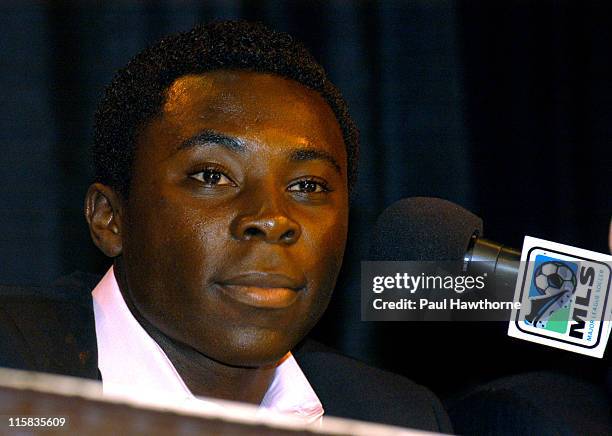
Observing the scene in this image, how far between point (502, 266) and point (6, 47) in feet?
2.90

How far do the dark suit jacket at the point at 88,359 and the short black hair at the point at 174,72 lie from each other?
154 millimetres

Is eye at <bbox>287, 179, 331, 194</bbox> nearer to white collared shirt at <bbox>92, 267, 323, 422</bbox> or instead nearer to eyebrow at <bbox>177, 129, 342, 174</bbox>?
eyebrow at <bbox>177, 129, 342, 174</bbox>

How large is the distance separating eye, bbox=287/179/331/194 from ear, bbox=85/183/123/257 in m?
0.22

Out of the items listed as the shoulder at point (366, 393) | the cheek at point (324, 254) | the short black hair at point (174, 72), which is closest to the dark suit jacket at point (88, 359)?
the shoulder at point (366, 393)

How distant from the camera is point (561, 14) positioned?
5.58 feet

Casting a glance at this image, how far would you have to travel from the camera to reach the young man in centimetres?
94

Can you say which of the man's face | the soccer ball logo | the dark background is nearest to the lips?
the man's face

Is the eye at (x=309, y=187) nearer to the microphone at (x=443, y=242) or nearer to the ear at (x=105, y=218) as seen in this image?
the microphone at (x=443, y=242)

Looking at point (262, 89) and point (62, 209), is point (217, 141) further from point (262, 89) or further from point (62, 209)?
point (62, 209)

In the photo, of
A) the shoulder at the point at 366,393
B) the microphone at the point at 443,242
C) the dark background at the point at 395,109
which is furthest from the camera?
the dark background at the point at 395,109

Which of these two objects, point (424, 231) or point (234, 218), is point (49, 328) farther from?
point (424, 231)

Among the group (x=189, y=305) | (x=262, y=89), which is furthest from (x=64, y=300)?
(x=262, y=89)

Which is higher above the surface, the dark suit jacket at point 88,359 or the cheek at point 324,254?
the cheek at point 324,254

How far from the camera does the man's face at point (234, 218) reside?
0.93 m
